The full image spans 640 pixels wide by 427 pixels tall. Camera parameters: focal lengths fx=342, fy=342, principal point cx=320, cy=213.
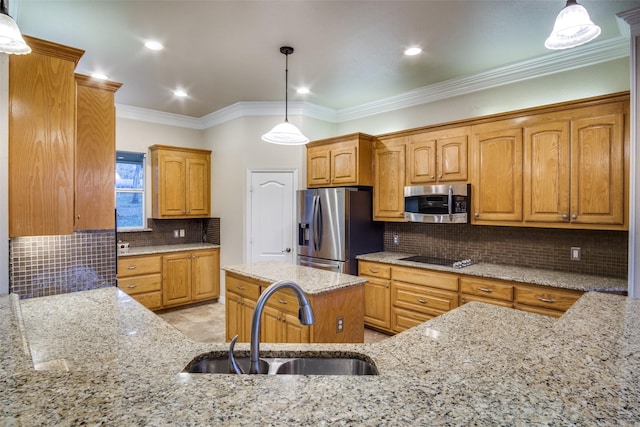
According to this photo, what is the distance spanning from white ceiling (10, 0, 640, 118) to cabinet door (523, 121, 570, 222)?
0.79m

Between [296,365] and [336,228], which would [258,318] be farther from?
[336,228]

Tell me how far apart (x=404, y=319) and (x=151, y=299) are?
329 centimetres

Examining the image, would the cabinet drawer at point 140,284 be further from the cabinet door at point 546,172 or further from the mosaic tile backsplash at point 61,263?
the cabinet door at point 546,172

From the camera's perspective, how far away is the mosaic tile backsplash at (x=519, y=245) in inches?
116

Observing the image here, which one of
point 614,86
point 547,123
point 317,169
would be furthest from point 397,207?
point 614,86

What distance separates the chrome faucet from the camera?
111cm

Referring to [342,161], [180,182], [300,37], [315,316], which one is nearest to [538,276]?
[315,316]

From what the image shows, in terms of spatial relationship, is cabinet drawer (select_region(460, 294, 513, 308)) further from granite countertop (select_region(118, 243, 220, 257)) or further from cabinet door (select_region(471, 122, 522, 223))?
granite countertop (select_region(118, 243, 220, 257))

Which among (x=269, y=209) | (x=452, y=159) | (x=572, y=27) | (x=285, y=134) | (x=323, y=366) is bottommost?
(x=323, y=366)

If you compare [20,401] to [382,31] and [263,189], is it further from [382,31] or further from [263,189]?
[263,189]

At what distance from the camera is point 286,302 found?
2.57m

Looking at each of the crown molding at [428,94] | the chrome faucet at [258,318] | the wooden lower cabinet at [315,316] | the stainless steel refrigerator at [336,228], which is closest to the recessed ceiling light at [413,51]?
the crown molding at [428,94]

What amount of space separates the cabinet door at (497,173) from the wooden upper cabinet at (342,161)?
127 centimetres

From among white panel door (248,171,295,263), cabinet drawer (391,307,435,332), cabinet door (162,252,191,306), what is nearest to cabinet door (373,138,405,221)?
cabinet drawer (391,307,435,332)
